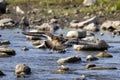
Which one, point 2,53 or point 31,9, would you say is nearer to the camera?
point 2,53

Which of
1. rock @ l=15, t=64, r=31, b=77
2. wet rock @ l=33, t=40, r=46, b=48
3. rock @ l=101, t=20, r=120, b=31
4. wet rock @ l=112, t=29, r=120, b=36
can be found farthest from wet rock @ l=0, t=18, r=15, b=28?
rock @ l=15, t=64, r=31, b=77

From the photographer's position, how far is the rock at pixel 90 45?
25.2 meters

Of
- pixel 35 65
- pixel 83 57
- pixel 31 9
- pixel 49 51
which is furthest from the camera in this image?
pixel 31 9

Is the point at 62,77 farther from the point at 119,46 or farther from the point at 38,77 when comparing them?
the point at 119,46

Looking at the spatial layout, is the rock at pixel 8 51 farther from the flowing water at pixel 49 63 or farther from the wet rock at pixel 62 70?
the wet rock at pixel 62 70

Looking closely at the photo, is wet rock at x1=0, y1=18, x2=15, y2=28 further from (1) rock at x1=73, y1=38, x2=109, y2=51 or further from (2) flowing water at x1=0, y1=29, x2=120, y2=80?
(1) rock at x1=73, y1=38, x2=109, y2=51

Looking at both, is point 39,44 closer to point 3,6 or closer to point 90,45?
point 90,45

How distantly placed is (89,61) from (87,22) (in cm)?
1476

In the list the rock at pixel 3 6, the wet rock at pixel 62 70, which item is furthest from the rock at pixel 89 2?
the wet rock at pixel 62 70

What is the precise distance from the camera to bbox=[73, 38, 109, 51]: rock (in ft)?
82.7

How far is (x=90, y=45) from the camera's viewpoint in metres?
25.2

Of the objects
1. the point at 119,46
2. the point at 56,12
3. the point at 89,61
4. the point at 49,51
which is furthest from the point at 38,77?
the point at 56,12

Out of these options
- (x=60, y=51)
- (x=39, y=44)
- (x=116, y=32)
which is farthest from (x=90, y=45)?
(x=116, y=32)

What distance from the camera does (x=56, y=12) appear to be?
4444 centimetres
